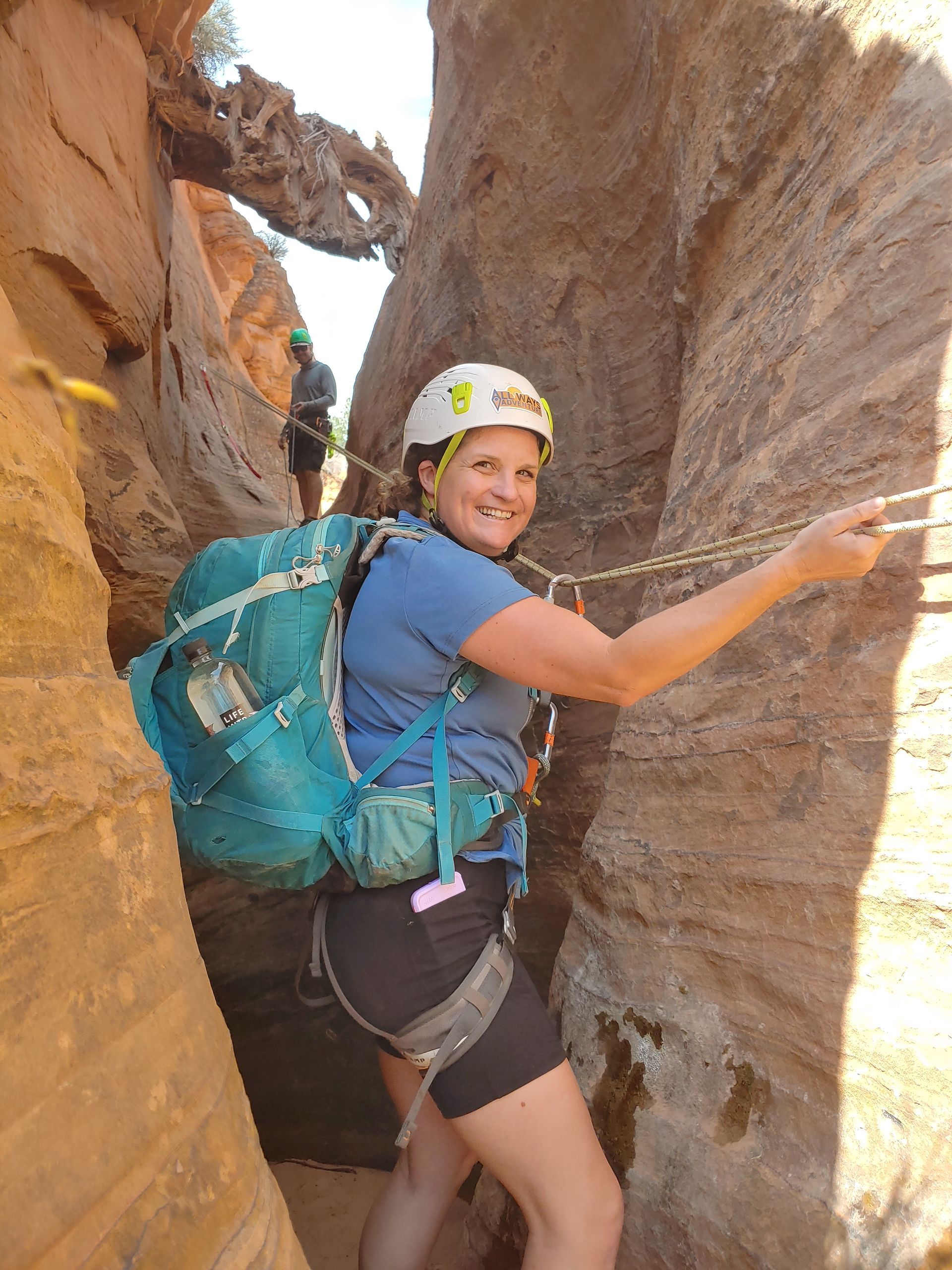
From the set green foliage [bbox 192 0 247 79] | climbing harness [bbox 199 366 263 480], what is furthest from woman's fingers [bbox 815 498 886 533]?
green foliage [bbox 192 0 247 79]

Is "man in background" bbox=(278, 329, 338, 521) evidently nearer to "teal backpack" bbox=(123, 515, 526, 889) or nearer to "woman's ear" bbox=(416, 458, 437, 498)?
"woman's ear" bbox=(416, 458, 437, 498)

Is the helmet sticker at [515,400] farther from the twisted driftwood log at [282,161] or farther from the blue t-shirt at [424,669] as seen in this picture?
the twisted driftwood log at [282,161]

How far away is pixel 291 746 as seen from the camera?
6.30ft

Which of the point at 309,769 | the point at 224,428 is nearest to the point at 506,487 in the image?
the point at 309,769

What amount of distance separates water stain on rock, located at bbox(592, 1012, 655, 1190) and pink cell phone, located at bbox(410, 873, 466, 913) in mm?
828

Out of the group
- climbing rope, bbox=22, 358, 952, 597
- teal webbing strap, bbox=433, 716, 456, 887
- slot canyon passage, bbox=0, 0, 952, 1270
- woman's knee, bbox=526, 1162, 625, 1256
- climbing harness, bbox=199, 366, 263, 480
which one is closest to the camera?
climbing rope, bbox=22, 358, 952, 597

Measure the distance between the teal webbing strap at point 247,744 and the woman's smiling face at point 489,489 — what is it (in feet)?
2.31

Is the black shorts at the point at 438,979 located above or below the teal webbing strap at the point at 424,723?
below

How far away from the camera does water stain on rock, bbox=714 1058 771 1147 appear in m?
1.93

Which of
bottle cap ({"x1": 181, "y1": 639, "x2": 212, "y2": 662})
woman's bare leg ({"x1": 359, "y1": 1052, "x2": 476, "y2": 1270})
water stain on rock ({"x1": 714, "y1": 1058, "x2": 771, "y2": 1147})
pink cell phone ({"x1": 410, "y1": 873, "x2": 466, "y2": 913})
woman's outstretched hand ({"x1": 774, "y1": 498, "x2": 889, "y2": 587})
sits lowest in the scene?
woman's bare leg ({"x1": 359, "y1": 1052, "x2": 476, "y2": 1270})

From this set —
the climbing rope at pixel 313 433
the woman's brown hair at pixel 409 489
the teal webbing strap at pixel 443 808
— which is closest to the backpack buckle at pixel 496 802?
the teal webbing strap at pixel 443 808

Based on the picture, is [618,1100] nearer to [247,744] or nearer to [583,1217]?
[583,1217]

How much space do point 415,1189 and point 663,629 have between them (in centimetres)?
178

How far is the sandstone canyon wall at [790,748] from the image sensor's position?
1.75m
